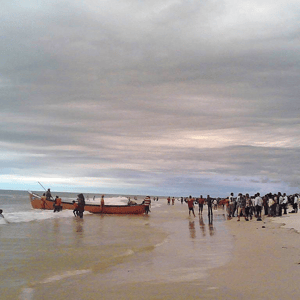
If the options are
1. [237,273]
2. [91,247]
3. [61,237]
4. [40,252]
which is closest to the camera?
[237,273]

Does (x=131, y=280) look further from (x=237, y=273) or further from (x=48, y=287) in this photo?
(x=237, y=273)

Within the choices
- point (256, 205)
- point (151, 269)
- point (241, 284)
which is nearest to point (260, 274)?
point (241, 284)

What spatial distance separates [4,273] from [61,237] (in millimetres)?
5988

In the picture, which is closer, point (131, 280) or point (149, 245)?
point (131, 280)

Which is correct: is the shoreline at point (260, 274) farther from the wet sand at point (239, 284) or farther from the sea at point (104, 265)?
the sea at point (104, 265)

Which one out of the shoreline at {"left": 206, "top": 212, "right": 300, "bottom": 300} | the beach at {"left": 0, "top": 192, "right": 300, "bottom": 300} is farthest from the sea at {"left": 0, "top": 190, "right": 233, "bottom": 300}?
the shoreline at {"left": 206, "top": 212, "right": 300, "bottom": 300}

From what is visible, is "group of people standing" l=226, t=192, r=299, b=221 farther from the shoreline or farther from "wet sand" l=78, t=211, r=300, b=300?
"wet sand" l=78, t=211, r=300, b=300

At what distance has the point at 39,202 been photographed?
39406mm

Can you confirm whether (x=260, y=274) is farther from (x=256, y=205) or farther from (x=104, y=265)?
(x=256, y=205)

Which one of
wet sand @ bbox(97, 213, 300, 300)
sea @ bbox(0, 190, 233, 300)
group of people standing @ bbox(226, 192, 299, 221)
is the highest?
group of people standing @ bbox(226, 192, 299, 221)

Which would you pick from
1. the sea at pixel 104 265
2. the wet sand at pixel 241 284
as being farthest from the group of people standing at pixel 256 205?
the wet sand at pixel 241 284

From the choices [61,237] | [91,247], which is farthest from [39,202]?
[91,247]

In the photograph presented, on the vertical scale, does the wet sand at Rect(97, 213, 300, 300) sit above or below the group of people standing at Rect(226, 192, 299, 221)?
below

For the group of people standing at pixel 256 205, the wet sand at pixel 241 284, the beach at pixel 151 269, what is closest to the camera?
the wet sand at pixel 241 284
